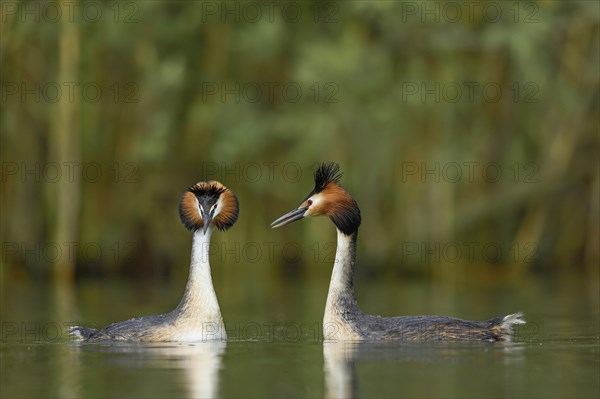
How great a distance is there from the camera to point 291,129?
24.1 m

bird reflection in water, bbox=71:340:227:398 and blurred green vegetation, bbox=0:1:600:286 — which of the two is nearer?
bird reflection in water, bbox=71:340:227:398

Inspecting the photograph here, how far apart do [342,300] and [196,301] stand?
1.30 meters

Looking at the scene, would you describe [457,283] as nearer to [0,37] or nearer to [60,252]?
[60,252]

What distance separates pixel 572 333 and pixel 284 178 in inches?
465

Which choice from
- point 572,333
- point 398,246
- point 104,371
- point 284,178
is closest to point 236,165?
point 284,178

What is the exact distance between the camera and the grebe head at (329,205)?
42.9 ft

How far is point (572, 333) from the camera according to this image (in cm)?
1354

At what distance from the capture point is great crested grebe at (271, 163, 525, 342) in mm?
12594
